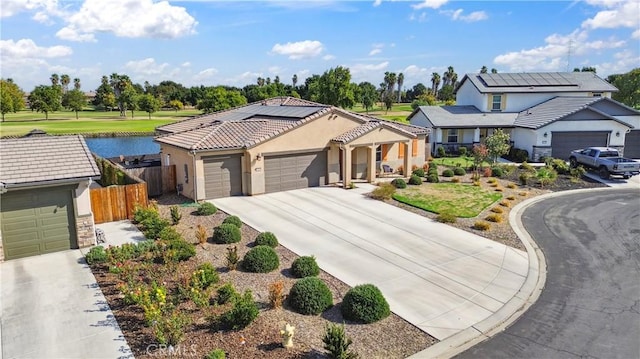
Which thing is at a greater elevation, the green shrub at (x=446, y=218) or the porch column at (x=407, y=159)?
the porch column at (x=407, y=159)

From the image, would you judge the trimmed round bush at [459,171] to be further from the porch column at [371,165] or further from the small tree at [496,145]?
the porch column at [371,165]

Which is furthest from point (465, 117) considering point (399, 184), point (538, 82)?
point (399, 184)

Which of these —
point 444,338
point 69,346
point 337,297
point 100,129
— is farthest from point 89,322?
point 100,129

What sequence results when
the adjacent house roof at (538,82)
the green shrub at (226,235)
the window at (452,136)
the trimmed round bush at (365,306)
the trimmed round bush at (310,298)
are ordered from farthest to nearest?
1. the adjacent house roof at (538,82)
2. the window at (452,136)
3. the green shrub at (226,235)
4. the trimmed round bush at (310,298)
5. the trimmed round bush at (365,306)

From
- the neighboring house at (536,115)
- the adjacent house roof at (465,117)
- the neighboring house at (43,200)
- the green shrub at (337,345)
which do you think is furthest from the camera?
the adjacent house roof at (465,117)

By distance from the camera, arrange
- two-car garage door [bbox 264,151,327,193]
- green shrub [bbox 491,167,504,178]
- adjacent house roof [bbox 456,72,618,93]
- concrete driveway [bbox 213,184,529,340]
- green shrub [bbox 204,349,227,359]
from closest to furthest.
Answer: green shrub [bbox 204,349,227,359]
concrete driveway [bbox 213,184,529,340]
two-car garage door [bbox 264,151,327,193]
green shrub [bbox 491,167,504,178]
adjacent house roof [bbox 456,72,618,93]

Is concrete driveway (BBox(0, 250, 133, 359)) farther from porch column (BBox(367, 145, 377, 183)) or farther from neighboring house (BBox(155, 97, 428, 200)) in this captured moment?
porch column (BBox(367, 145, 377, 183))

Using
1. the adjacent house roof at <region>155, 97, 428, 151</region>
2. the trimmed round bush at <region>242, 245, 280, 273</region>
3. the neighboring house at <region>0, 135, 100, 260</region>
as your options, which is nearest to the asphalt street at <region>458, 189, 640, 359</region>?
the trimmed round bush at <region>242, 245, 280, 273</region>

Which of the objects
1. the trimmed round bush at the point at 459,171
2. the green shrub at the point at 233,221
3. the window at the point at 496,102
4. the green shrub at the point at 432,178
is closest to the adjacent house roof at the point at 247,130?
the green shrub at the point at 432,178
